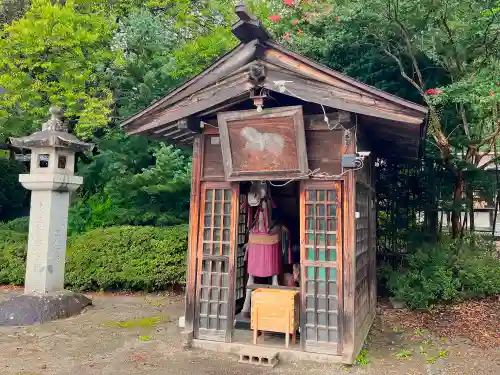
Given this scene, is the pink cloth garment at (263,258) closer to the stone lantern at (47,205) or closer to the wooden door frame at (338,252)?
the wooden door frame at (338,252)

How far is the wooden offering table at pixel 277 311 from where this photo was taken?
6414 millimetres

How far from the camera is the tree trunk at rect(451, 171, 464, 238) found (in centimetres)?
1073

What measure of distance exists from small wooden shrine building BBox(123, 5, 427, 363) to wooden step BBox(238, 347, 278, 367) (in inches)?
8.7

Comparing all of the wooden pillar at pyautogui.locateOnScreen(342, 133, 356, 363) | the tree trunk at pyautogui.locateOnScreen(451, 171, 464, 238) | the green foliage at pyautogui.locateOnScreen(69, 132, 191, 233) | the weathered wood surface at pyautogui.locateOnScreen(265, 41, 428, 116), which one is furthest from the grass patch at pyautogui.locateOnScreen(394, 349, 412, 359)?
the green foliage at pyautogui.locateOnScreen(69, 132, 191, 233)

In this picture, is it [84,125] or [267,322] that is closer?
[267,322]

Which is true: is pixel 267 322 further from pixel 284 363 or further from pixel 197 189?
pixel 197 189

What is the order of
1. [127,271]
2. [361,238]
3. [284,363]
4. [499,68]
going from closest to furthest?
[284,363]
[361,238]
[499,68]
[127,271]

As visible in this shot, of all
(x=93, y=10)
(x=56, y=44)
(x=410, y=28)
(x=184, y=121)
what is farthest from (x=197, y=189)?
(x=93, y=10)

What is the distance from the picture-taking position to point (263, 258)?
7516mm

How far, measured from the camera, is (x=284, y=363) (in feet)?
20.3

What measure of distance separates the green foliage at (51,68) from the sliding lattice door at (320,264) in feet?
26.5

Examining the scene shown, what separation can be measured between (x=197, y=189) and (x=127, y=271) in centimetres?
556

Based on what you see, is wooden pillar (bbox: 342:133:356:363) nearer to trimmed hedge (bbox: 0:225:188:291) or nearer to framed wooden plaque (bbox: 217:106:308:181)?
framed wooden plaque (bbox: 217:106:308:181)

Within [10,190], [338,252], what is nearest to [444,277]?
[338,252]
